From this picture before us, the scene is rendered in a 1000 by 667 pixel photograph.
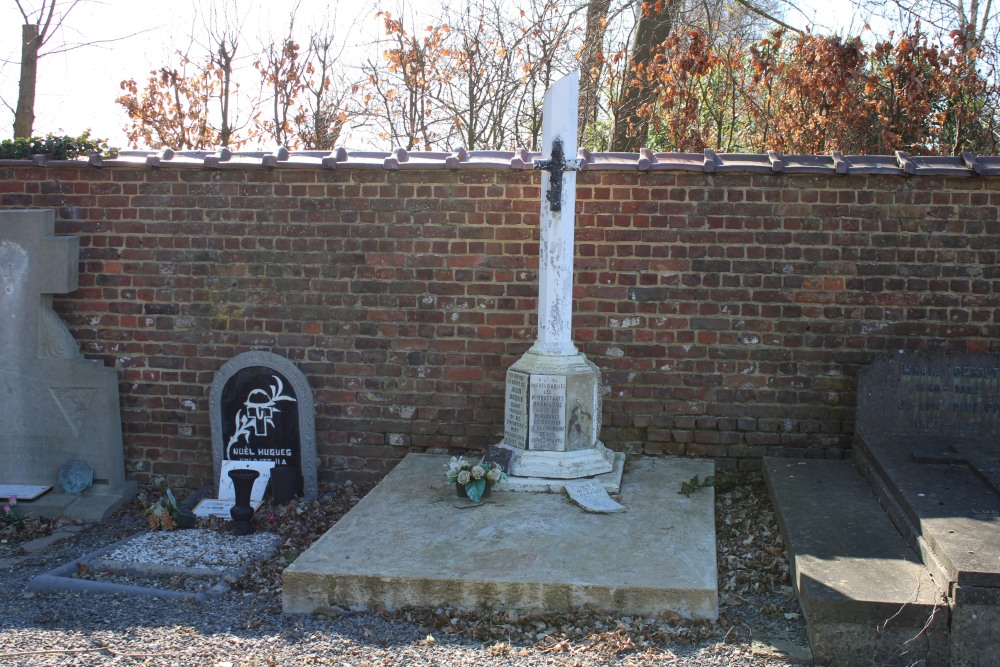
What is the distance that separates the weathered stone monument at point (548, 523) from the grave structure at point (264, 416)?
76 cm

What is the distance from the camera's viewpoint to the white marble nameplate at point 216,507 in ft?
19.4

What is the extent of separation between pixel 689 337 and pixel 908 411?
1.44 meters

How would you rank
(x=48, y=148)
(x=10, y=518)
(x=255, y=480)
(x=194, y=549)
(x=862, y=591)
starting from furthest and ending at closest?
(x=48, y=148)
(x=255, y=480)
(x=10, y=518)
(x=194, y=549)
(x=862, y=591)

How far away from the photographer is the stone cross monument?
5.45 metres

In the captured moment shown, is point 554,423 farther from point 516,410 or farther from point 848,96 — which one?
point 848,96

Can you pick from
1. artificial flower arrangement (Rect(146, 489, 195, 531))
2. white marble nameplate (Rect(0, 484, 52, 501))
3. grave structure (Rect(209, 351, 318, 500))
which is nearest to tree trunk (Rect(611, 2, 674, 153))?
grave structure (Rect(209, 351, 318, 500))

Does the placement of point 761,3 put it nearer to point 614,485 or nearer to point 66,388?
point 614,485

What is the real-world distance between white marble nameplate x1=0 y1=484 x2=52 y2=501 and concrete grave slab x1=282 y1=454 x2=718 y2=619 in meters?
2.57

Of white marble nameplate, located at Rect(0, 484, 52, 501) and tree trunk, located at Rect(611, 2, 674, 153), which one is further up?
tree trunk, located at Rect(611, 2, 674, 153)

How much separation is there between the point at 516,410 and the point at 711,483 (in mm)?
1280

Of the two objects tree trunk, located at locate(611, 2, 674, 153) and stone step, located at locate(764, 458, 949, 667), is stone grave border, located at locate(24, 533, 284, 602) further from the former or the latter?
tree trunk, located at locate(611, 2, 674, 153)

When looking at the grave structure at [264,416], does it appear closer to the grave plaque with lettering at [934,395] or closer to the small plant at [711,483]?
the small plant at [711,483]

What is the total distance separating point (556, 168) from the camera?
216 inches

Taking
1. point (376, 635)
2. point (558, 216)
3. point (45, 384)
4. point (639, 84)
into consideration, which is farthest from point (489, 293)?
point (639, 84)
